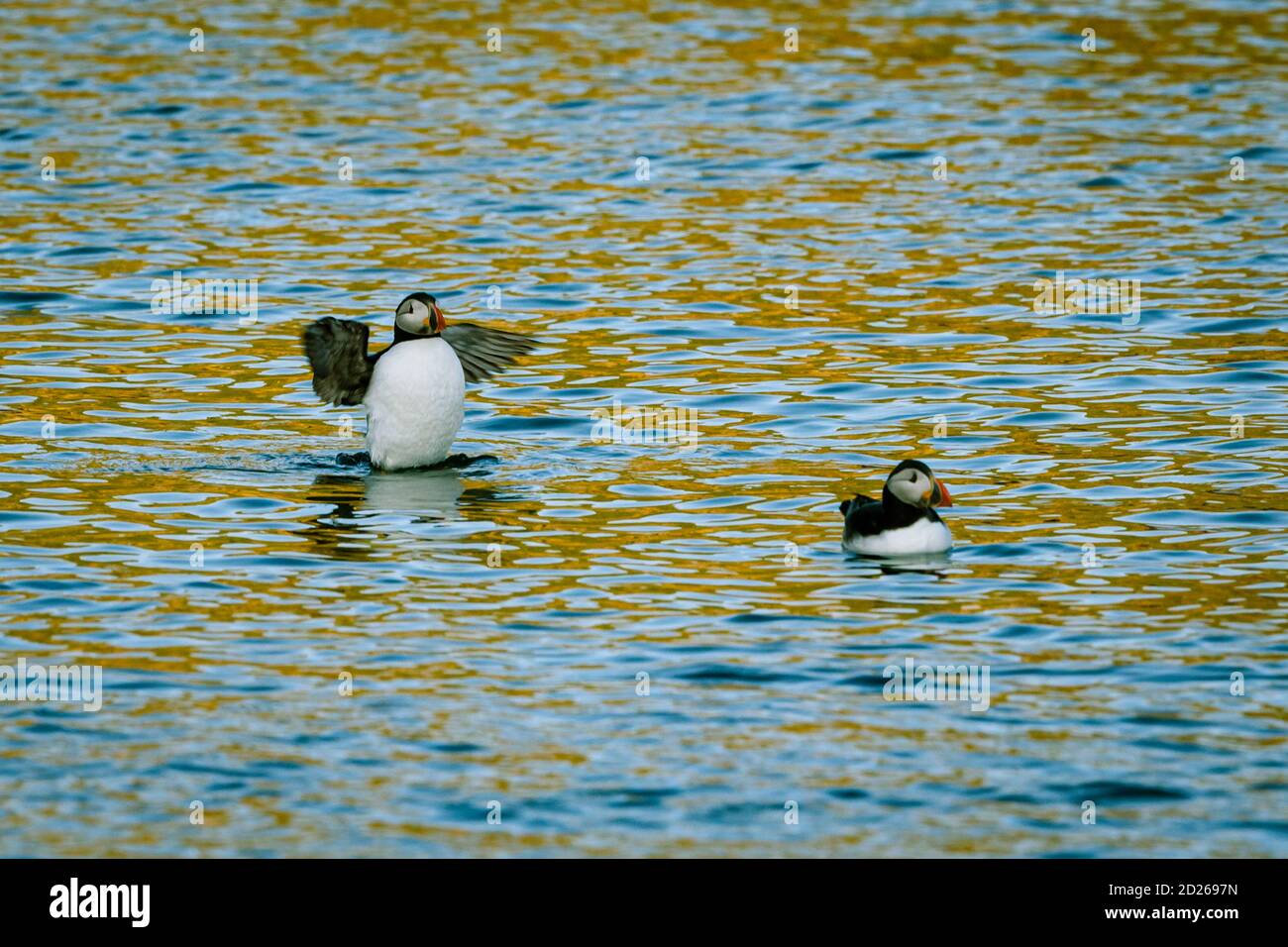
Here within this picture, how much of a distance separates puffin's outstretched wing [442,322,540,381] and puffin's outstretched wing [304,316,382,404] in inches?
36.5

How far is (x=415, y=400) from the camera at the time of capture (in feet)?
51.4

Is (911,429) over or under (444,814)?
over

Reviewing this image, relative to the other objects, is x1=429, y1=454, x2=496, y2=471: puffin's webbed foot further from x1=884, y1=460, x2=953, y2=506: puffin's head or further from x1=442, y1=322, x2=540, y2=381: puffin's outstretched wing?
x1=884, y1=460, x2=953, y2=506: puffin's head

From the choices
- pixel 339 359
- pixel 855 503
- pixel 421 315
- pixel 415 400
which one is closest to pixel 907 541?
pixel 855 503

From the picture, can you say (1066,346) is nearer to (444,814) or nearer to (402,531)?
(402,531)

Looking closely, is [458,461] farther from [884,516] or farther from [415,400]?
[884,516]

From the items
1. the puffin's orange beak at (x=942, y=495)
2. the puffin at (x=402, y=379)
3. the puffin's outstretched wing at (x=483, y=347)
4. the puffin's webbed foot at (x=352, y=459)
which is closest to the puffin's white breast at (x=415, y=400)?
the puffin at (x=402, y=379)

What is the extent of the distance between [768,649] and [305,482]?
16.5 ft

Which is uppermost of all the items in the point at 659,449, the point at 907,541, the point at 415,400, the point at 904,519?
the point at 415,400

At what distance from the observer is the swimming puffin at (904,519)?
13.3m

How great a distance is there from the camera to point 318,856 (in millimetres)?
9344

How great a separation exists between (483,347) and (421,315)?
1.51 meters

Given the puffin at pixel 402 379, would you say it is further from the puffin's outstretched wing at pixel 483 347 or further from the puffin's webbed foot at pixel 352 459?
the puffin's outstretched wing at pixel 483 347
